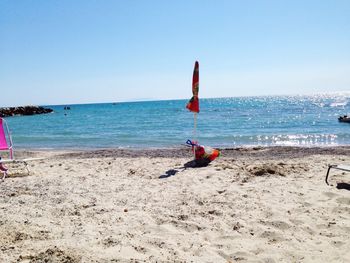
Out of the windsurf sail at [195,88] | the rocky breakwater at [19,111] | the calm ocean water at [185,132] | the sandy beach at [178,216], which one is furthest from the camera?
the rocky breakwater at [19,111]

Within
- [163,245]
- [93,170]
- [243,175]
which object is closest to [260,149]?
[243,175]

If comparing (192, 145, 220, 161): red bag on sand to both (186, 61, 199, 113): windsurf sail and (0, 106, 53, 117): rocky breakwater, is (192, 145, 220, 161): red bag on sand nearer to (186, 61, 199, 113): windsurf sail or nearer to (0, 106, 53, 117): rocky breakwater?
(186, 61, 199, 113): windsurf sail

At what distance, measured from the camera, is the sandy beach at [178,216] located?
370cm

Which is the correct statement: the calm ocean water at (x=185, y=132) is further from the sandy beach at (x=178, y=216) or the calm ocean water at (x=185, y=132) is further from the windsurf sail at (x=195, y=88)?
the sandy beach at (x=178, y=216)

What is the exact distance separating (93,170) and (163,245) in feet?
15.4

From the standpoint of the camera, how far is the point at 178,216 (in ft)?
15.7

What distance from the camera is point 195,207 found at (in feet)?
16.9

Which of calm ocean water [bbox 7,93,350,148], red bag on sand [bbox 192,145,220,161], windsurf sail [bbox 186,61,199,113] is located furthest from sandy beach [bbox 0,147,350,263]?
calm ocean water [bbox 7,93,350,148]

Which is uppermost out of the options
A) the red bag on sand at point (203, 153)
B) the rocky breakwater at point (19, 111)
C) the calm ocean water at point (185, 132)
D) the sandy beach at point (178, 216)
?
the rocky breakwater at point (19, 111)

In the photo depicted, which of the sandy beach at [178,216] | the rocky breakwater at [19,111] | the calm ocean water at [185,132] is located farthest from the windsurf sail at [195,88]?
the rocky breakwater at [19,111]

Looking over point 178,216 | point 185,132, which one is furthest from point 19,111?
point 178,216

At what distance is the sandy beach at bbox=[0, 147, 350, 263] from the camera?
12.1 ft

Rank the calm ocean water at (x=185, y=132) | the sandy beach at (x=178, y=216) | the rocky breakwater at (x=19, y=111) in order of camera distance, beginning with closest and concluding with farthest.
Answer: the sandy beach at (x=178, y=216), the calm ocean water at (x=185, y=132), the rocky breakwater at (x=19, y=111)

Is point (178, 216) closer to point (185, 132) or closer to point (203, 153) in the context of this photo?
point (203, 153)
